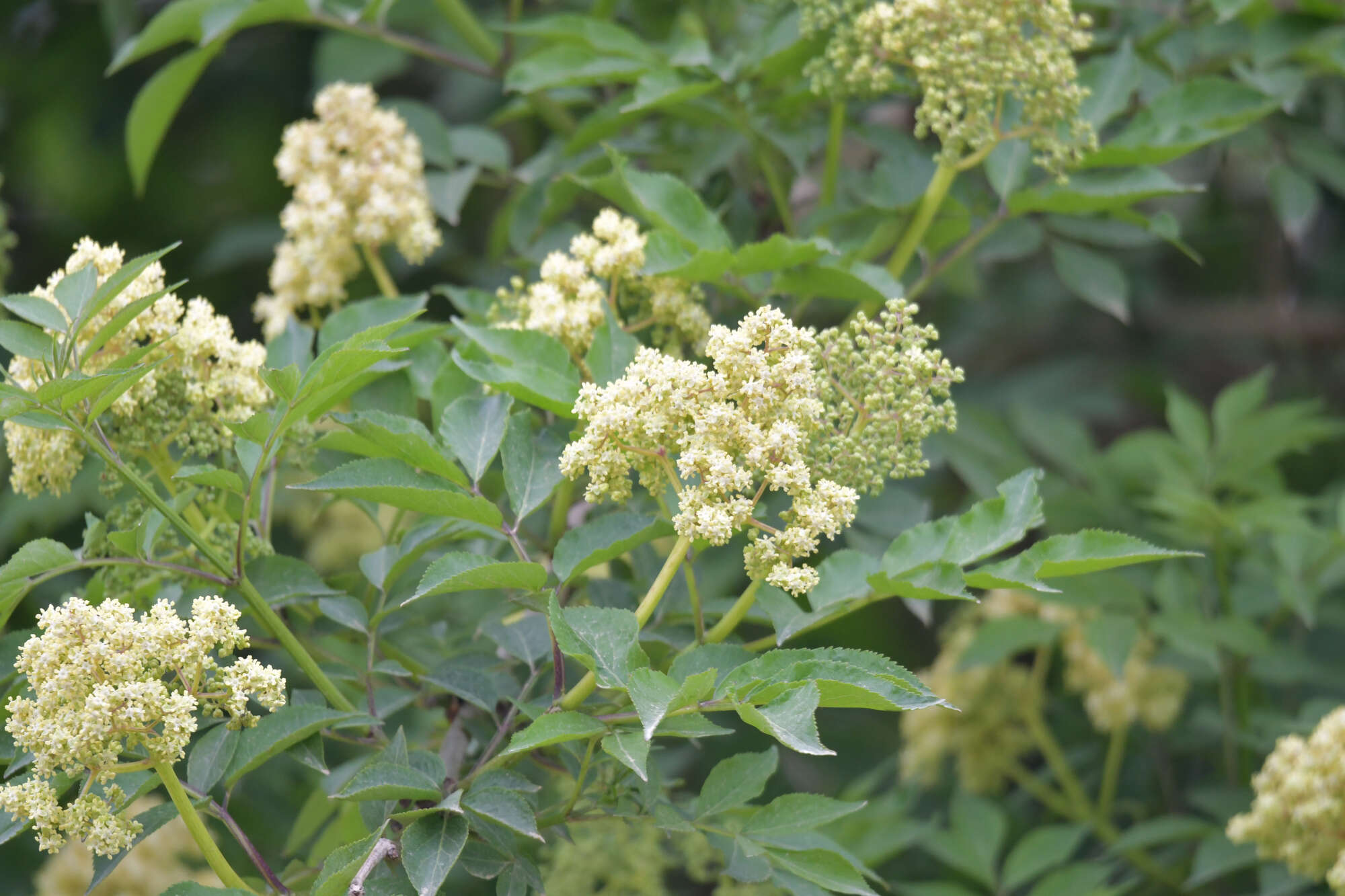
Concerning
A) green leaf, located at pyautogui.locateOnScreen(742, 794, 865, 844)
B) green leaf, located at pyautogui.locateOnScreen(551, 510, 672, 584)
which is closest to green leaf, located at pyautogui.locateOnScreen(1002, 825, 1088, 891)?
green leaf, located at pyautogui.locateOnScreen(742, 794, 865, 844)

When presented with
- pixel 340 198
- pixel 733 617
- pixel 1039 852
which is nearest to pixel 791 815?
pixel 733 617

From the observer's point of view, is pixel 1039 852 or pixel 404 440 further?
pixel 1039 852

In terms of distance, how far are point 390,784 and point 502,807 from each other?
10 centimetres

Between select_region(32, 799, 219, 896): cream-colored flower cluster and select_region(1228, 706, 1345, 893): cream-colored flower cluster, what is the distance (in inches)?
60.8

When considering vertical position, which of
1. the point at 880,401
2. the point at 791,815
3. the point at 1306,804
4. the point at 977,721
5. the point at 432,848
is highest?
the point at 880,401

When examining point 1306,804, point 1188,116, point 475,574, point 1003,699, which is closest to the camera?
point 475,574

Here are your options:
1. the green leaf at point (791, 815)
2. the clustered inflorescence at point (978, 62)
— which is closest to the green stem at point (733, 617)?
the green leaf at point (791, 815)

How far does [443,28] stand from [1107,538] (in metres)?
2.06

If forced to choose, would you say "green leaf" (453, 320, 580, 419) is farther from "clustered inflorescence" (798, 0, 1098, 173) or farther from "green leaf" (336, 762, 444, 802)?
"clustered inflorescence" (798, 0, 1098, 173)

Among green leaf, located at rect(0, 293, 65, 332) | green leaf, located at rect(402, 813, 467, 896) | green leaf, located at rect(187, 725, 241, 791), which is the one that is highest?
green leaf, located at rect(0, 293, 65, 332)

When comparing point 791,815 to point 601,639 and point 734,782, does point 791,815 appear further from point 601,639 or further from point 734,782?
point 601,639

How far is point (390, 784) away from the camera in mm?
1052

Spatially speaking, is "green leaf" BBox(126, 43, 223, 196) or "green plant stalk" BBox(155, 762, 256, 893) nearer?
"green plant stalk" BBox(155, 762, 256, 893)

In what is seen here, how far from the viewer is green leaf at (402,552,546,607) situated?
1.04 metres
